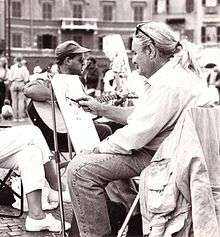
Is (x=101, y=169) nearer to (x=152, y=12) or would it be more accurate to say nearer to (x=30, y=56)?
(x=30, y=56)

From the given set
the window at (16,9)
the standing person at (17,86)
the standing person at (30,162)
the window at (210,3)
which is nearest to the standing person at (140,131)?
the standing person at (30,162)

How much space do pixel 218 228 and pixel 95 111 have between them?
132cm

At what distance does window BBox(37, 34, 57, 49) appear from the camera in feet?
215

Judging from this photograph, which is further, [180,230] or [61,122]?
[61,122]

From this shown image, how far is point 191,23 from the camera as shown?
67.6 m

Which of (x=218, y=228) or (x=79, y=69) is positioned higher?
(x=79, y=69)

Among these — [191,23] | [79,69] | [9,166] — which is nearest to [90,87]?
[79,69]

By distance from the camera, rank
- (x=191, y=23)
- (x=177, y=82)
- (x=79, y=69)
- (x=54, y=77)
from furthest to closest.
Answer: (x=191, y=23) < (x=79, y=69) < (x=54, y=77) < (x=177, y=82)

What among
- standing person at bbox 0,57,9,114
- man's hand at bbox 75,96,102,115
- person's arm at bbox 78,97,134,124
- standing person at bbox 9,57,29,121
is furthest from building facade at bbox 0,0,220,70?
man's hand at bbox 75,96,102,115

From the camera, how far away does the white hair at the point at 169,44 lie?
12.6 feet

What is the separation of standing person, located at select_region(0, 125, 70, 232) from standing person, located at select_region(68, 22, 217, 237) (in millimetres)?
907

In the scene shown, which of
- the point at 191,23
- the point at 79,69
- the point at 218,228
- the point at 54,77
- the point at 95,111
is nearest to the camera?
the point at 218,228

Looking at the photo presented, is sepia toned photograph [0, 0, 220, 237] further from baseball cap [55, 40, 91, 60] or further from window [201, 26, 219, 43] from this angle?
window [201, 26, 219, 43]

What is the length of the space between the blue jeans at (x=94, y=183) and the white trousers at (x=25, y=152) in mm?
917
